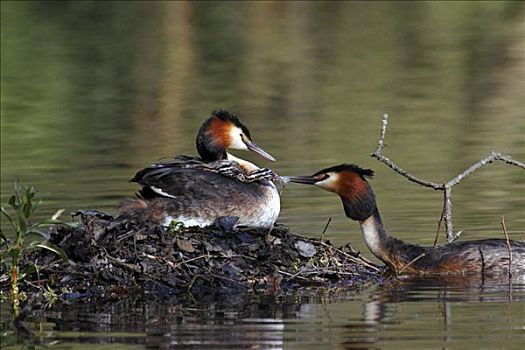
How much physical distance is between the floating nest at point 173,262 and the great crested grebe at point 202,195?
189 mm

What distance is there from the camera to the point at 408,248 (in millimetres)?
12641

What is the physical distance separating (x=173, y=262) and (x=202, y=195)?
2.60 ft

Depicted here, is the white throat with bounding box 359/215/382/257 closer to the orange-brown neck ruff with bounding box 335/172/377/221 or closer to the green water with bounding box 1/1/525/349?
the orange-brown neck ruff with bounding box 335/172/377/221

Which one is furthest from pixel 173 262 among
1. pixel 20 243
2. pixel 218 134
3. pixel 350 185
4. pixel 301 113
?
pixel 301 113

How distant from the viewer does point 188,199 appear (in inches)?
485

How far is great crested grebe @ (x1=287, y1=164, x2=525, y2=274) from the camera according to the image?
12.5 m

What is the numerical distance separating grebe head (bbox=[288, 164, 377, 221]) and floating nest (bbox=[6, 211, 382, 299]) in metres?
0.59

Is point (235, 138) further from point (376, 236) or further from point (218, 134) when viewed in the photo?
point (376, 236)

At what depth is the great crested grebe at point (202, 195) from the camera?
40.4 ft

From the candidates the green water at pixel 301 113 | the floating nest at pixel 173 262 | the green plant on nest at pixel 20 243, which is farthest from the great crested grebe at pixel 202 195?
the green water at pixel 301 113

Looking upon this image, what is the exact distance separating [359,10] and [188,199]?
32.1m

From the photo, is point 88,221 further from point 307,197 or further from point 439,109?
point 439,109

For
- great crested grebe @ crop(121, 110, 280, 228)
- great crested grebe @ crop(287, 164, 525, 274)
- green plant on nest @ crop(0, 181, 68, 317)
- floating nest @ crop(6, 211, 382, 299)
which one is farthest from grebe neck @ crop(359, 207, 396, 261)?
green plant on nest @ crop(0, 181, 68, 317)

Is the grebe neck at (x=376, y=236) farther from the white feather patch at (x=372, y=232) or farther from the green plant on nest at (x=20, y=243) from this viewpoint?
the green plant on nest at (x=20, y=243)
